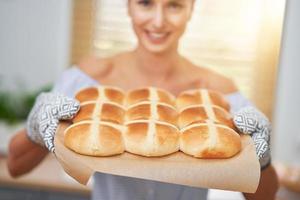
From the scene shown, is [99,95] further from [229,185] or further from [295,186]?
[295,186]

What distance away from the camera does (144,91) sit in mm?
659

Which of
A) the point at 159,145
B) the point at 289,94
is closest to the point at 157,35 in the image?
the point at 159,145

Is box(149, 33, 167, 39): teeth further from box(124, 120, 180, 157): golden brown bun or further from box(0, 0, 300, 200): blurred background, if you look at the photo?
box(124, 120, 180, 157): golden brown bun

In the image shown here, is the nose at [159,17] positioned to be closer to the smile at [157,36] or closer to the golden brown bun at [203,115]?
the smile at [157,36]

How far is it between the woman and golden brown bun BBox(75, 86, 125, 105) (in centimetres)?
4

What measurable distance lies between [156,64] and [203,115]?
150 mm

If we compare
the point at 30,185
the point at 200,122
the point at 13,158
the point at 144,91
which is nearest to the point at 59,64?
the point at 30,185

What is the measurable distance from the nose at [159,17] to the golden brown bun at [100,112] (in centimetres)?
15

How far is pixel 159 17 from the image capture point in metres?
0.64

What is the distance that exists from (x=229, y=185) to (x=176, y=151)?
0.09m

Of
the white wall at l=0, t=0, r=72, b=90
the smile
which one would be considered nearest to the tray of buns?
the smile

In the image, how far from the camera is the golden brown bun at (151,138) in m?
0.53

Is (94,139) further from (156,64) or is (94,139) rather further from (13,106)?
(13,106)

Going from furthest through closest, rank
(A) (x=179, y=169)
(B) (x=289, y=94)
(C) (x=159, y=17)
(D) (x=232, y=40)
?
(B) (x=289, y=94) → (D) (x=232, y=40) → (C) (x=159, y=17) → (A) (x=179, y=169)
